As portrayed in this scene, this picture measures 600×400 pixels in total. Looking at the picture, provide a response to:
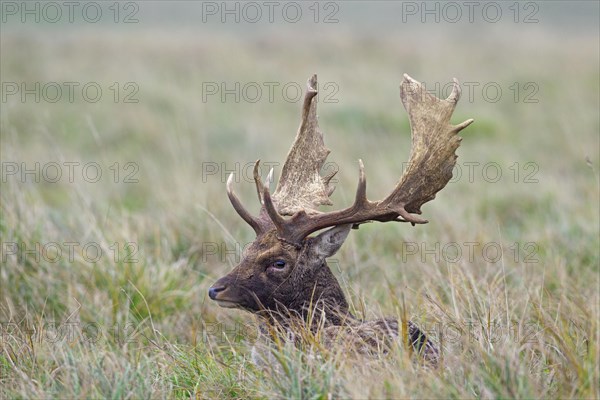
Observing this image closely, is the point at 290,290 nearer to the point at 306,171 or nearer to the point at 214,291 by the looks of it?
the point at 214,291

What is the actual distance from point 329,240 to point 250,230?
2.64 metres

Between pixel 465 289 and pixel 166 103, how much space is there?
934 centimetres

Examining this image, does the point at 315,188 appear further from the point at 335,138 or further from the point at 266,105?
the point at 266,105

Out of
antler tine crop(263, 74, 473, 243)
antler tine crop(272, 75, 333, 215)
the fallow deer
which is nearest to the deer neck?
the fallow deer

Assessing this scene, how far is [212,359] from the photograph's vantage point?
418cm

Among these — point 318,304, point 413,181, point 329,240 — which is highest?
point 413,181

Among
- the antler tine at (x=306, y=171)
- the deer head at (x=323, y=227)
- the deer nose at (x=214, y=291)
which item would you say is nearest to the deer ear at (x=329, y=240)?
the deer head at (x=323, y=227)

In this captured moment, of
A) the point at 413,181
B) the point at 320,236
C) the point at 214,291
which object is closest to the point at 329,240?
the point at 320,236

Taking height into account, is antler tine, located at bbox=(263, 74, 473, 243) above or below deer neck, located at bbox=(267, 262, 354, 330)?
→ above

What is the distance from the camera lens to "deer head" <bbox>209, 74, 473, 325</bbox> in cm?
435

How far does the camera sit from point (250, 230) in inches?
278

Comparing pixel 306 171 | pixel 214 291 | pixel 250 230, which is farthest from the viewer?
pixel 250 230

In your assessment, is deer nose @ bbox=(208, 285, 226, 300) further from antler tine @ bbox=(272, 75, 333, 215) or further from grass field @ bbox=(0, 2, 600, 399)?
antler tine @ bbox=(272, 75, 333, 215)

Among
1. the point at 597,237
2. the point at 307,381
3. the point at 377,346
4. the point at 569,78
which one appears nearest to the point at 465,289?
the point at 377,346
